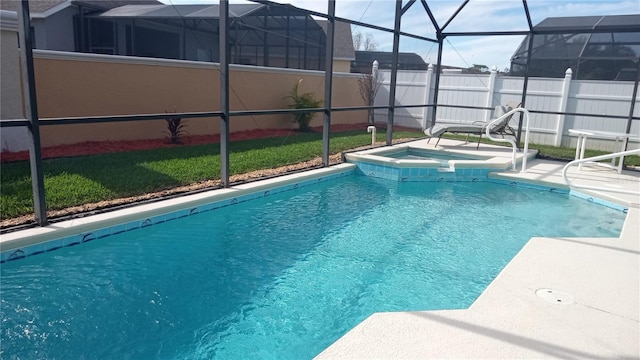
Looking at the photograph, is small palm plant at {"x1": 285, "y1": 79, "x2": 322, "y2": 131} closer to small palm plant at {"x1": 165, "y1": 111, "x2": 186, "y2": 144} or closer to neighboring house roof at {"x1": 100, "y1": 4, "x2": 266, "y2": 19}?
neighboring house roof at {"x1": 100, "y1": 4, "x2": 266, "y2": 19}

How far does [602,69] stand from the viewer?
12.0 metres

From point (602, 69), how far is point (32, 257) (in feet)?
44.7

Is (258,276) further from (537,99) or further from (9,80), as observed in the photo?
(537,99)

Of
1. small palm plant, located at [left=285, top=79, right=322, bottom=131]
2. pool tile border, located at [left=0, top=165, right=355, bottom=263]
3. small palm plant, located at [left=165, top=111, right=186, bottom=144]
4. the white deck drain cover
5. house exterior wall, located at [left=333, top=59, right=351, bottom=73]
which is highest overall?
house exterior wall, located at [left=333, top=59, right=351, bottom=73]

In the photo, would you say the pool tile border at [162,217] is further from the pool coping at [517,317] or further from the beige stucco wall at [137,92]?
the beige stucco wall at [137,92]

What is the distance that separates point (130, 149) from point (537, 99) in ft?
33.0

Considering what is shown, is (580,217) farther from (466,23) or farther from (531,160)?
(466,23)

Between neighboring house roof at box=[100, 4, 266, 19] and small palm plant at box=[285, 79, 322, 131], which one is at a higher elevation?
neighboring house roof at box=[100, 4, 266, 19]

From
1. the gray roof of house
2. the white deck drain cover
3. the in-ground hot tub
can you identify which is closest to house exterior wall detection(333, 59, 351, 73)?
the gray roof of house

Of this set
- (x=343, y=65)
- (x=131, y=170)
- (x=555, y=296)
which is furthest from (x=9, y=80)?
(x=343, y=65)

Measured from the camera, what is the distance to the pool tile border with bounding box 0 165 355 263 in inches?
151

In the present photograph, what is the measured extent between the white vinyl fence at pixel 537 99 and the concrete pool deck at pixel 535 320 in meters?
7.73

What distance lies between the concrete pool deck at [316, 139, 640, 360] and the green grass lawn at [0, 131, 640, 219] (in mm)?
3714

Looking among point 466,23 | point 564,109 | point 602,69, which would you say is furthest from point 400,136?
point 602,69
